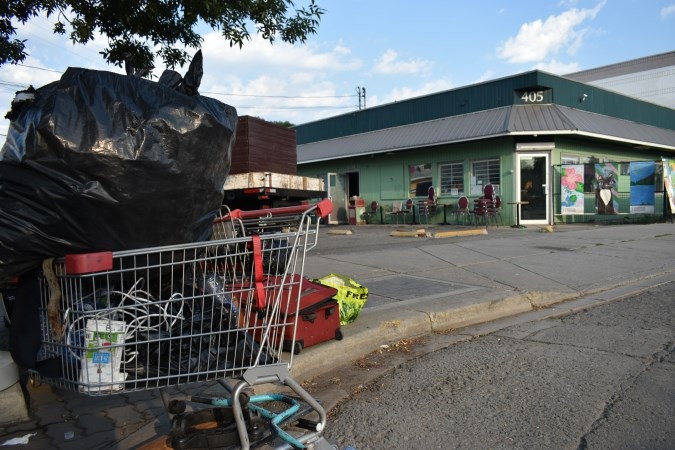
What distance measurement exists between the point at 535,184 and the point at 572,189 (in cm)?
127

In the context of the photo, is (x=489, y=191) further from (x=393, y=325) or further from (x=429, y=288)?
(x=393, y=325)

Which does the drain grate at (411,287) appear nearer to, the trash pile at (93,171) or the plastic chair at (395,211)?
the trash pile at (93,171)

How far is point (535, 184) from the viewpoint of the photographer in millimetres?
18281

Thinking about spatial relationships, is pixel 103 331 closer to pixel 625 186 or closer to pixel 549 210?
pixel 549 210

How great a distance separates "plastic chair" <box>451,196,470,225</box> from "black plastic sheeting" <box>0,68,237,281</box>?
1763 centimetres

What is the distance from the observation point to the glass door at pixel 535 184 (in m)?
18.2

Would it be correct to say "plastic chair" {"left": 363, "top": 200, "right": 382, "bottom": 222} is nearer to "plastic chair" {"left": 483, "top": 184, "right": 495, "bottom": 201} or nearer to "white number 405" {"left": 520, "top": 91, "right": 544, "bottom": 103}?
"plastic chair" {"left": 483, "top": 184, "right": 495, "bottom": 201}

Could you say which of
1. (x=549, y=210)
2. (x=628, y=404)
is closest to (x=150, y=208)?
(x=628, y=404)

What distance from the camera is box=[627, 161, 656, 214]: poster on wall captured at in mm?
18000

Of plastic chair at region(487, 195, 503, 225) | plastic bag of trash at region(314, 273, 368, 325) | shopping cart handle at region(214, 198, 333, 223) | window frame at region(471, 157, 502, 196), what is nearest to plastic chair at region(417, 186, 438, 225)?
window frame at region(471, 157, 502, 196)

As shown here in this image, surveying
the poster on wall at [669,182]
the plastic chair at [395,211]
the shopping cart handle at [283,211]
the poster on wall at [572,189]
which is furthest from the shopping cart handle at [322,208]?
the plastic chair at [395,211]

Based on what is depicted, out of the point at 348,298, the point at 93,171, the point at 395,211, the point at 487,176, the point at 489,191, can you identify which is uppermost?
the point at 487,176

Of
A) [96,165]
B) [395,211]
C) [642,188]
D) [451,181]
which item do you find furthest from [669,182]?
[96,165]

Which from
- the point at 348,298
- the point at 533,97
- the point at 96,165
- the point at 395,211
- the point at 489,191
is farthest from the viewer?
the point at 395,211
